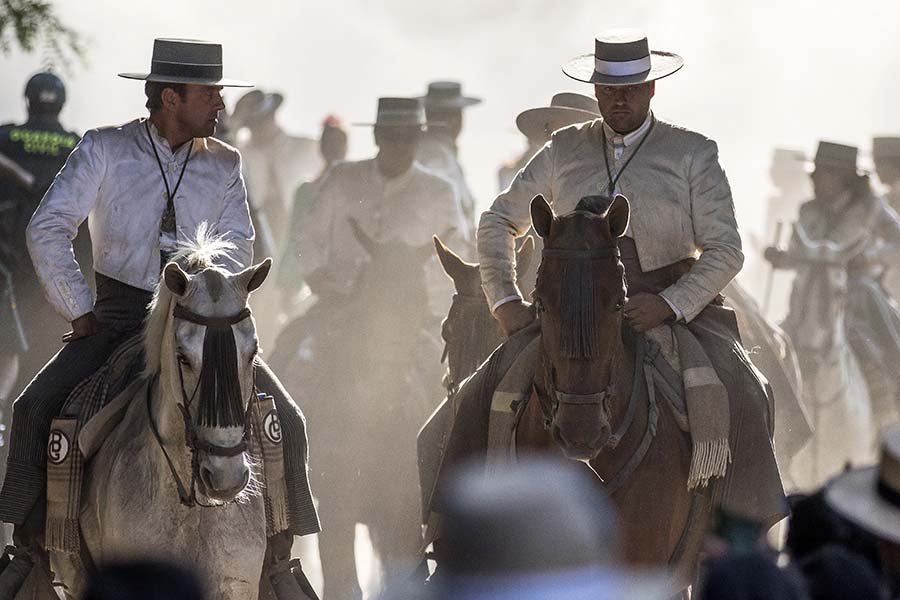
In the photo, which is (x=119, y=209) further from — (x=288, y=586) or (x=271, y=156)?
(x=271, y=156)

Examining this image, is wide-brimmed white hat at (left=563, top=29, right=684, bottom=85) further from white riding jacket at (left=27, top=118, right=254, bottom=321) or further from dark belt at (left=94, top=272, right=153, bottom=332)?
dark belt at (left=94, top=272, right=153, bottom=332)

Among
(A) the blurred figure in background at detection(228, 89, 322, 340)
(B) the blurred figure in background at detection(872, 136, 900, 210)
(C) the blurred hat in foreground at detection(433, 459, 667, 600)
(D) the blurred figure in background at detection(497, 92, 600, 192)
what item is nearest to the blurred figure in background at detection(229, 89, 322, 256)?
(A) the blurred figure in background at detection(228, 89, 322, 340)

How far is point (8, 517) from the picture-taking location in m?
8.01

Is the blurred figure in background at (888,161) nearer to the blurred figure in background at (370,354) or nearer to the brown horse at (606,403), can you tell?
the blurred figure in background at (370,354)

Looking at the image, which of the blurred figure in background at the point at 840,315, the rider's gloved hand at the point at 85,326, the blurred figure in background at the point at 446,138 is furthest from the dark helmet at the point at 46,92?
the rider's gloved hand at the point at 85,326

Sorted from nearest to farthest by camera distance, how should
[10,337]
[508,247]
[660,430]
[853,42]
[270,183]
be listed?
[660,430], [508,247], [10,337], [270,183], [853,42]

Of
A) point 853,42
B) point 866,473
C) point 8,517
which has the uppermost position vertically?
point 853,42

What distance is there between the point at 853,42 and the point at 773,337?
26.1m

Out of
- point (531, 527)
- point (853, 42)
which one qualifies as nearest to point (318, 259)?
point (531, 527)

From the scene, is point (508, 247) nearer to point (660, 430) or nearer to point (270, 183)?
point (660, 430)

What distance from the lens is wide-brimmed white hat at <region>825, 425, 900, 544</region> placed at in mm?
4125

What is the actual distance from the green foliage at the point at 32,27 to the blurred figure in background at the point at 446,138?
638 centimetres

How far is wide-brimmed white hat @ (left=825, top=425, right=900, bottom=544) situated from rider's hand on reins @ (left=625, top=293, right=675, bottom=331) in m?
3.72

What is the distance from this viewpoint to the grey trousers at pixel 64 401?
8016 millimetres
